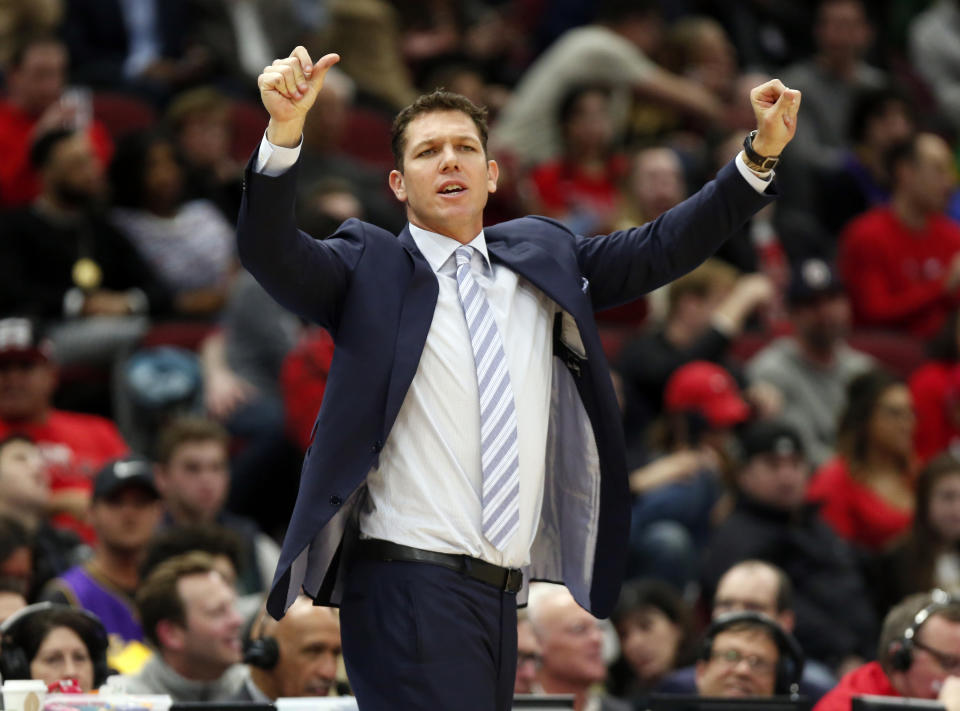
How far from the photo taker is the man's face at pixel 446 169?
3.51 m

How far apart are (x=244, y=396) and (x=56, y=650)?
2.96 metres

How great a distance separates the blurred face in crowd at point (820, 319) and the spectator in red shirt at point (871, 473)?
57 centimetres

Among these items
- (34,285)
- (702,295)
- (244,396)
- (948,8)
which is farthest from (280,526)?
(948,8)

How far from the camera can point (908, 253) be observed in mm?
9211

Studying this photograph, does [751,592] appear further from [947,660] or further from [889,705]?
[889,705]

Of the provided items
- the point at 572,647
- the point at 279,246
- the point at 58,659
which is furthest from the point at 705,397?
the point at 279,246

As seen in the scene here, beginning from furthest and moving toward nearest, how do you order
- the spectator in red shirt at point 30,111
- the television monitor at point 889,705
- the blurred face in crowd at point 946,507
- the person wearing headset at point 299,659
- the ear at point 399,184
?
the spectator in red shirt at point 30,111, the blurred face in crowd at point 946,507, the person wearing headset at point 299,659, the television monitor at point 889,705, the ear at point 399,184

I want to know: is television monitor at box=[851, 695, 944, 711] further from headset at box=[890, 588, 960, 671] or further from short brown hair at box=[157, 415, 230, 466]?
short brown hair at box=[157, 415, 230, 466]

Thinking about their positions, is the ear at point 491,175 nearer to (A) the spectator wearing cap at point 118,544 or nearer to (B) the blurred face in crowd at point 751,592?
(B) the blurred face in crowd at point 751,592

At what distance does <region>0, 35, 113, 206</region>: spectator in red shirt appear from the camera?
800 cm

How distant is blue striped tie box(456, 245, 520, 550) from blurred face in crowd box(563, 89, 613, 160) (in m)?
5.94

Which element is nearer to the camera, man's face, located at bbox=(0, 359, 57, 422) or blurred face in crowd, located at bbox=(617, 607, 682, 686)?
blurred face in crowd, located at bbox=(617, 607, 682, 686)

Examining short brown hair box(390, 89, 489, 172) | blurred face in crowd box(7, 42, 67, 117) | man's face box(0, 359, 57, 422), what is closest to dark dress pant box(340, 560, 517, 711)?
short brown hair box(390, 89, 489, 172)

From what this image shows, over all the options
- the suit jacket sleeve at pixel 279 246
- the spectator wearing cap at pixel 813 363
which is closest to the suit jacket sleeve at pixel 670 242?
the suit jacket sleeve at pixel 279 246
